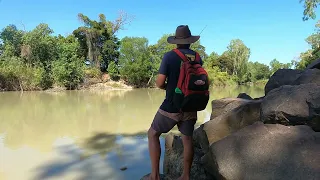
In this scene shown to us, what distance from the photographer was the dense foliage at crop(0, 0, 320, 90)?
25031 millimetres

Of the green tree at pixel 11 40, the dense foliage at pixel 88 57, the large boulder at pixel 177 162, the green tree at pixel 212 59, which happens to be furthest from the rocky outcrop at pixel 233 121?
the green tree at pixel 212 59

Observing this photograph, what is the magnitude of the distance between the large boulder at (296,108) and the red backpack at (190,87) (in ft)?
2.10

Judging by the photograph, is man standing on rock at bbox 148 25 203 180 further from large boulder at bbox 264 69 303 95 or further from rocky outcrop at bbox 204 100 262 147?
large boulder at bbox 264 69 303 95

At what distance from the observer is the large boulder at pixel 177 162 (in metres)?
3.00

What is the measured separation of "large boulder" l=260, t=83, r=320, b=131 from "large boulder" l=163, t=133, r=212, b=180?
86 cm

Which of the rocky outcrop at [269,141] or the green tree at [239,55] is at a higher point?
the green tree at [239,55]

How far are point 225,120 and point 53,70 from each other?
25.6 m

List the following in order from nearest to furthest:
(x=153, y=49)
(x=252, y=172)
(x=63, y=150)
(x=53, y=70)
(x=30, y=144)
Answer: (x=252, y=172) → (x=63, y=150) → (x=30, y=144) → (x=53, y=70) → (x=153, y=49)

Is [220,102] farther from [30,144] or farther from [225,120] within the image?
[30,144]

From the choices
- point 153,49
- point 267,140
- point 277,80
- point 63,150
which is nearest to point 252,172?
point 267,140

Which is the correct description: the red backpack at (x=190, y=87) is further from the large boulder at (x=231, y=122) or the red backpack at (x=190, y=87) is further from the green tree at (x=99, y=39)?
the green tree at (x=99, y=39)

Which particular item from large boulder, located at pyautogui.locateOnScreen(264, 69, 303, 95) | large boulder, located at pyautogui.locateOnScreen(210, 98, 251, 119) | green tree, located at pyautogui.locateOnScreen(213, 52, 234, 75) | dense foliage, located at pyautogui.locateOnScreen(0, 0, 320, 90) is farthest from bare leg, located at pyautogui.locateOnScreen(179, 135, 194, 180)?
green tree, located at pyautogui.locateOnScreen(213, 52, 234, 75)

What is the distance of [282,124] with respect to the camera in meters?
2.57

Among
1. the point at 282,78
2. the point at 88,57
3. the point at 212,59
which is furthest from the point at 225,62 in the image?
the point at 282,78
